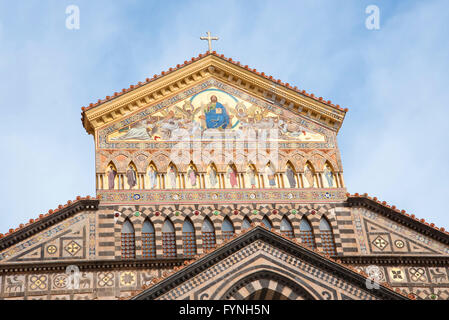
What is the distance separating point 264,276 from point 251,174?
8.47 meters

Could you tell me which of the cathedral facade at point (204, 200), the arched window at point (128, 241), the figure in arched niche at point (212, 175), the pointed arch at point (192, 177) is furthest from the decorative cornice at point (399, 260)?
the arched window at point (128, 241)

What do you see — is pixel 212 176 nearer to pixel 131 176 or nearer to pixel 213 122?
pixel 213 122

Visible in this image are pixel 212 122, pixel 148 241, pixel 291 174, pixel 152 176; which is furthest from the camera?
pixel 212 122

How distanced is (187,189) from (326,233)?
18.2 feet

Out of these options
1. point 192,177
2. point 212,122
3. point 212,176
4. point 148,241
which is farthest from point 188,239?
point 212,122

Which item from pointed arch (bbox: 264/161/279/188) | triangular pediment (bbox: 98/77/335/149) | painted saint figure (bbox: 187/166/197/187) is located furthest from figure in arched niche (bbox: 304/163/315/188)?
painted saint figure (bbox: 187/166/197/187)

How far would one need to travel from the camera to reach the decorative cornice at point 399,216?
3116cm

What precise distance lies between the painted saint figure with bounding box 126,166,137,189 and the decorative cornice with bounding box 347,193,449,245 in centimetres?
827

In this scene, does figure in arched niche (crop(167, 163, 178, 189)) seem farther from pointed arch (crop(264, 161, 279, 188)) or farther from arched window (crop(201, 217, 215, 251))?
pointed arch (crop(264, 161, 279, 188))

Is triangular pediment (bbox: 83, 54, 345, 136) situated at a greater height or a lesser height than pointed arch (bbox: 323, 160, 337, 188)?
greater

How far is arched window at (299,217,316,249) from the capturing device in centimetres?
3078

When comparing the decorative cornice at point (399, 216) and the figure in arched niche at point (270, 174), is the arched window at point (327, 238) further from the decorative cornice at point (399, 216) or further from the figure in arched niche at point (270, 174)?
the figure in arched niche at point (270, 174)

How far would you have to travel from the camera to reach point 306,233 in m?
31.1

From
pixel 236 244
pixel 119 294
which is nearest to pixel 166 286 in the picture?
pixel 236 244
